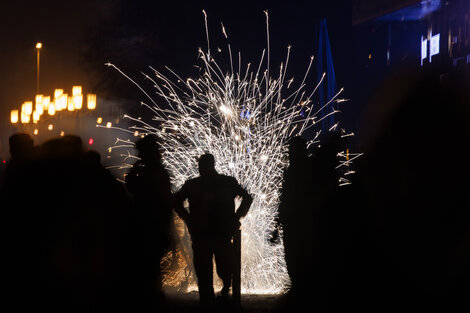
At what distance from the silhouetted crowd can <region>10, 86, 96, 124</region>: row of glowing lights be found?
2362cm

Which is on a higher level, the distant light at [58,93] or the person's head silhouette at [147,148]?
the distant light at [58,93]

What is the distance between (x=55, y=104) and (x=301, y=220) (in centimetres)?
2721

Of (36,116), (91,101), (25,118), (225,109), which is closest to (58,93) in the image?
(91,101)

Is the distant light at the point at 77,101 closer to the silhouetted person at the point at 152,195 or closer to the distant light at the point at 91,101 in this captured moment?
the distant light at the point at 91,101

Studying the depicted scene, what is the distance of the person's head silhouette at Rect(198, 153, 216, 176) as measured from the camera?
7027 millimetres

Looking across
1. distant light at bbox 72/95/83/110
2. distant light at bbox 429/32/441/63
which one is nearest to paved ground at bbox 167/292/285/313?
distant light at bbox 429/32/441/63

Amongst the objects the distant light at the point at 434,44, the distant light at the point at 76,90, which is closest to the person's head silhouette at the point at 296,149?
the distant light at the point at 434,44

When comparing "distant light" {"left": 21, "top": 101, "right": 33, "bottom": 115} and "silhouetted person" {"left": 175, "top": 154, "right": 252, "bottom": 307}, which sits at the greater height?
"distant light" {"left": 21, "top": 101, "right": 33, "bottom": 115}

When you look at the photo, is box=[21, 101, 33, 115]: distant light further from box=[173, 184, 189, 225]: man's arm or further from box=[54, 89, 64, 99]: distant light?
box=[173, 184, 189, 225]: man's arm

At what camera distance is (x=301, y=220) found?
7.10m

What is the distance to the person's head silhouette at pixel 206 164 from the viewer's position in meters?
7.03

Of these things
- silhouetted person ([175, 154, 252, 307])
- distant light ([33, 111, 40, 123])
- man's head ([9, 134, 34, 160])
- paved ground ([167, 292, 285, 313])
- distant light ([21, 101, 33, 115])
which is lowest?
paved ground ([167, 292, 285, 313])

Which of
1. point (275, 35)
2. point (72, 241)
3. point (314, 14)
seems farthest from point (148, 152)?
point (314, 14)

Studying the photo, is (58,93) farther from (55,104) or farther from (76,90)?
(76,90)
